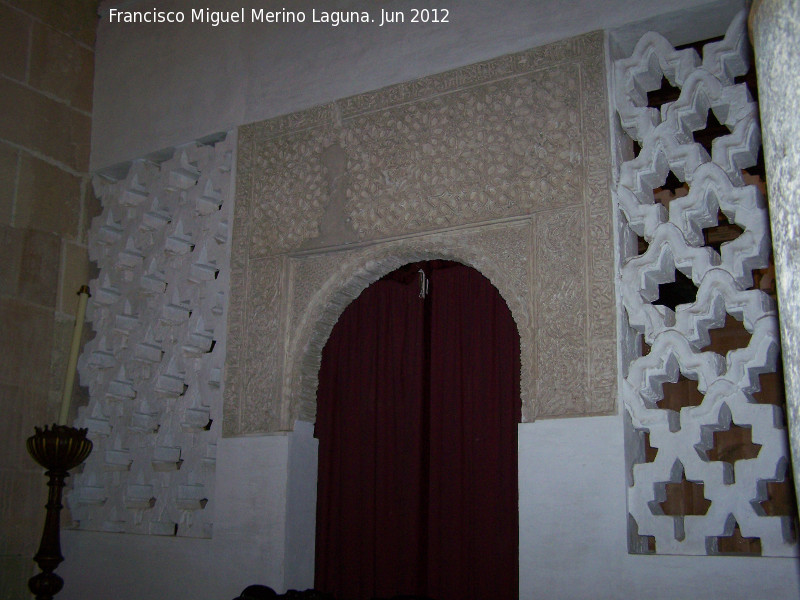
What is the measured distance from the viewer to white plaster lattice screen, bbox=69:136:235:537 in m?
3.65

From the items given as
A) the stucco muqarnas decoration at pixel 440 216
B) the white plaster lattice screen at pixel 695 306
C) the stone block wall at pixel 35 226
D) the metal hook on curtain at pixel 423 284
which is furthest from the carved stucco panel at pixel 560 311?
the stone block wall at pixel 35 226

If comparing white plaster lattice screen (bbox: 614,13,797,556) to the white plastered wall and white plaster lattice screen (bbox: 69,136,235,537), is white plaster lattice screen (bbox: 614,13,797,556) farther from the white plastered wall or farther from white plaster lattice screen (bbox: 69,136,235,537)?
white plaster lattice screen (bbox: 69,136,235,537)

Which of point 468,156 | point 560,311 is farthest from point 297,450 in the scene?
point 468,156

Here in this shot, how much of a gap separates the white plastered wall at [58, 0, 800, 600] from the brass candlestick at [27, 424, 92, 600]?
0.50 metres

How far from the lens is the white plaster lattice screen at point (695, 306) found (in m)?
2.50

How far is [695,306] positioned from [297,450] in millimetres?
1574

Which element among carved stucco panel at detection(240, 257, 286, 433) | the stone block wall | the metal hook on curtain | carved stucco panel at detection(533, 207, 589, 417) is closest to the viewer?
carved stucco panel at detection(533, 207, 589, 417)

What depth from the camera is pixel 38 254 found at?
4.00 m

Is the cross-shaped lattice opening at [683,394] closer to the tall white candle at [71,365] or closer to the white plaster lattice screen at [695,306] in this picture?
the white plaster lattice screen at [695,306]

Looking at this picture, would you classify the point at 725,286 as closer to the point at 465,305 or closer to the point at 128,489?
the point at 465,305

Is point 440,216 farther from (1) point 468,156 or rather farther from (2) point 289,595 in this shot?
(2) point 289,595

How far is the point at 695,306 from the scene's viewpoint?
105 inches

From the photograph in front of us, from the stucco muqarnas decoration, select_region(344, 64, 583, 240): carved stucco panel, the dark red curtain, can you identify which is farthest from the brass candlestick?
select_region(344, 64, 583, 240): carved stucco panel

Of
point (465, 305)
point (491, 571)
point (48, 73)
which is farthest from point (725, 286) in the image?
point (48, 73)
